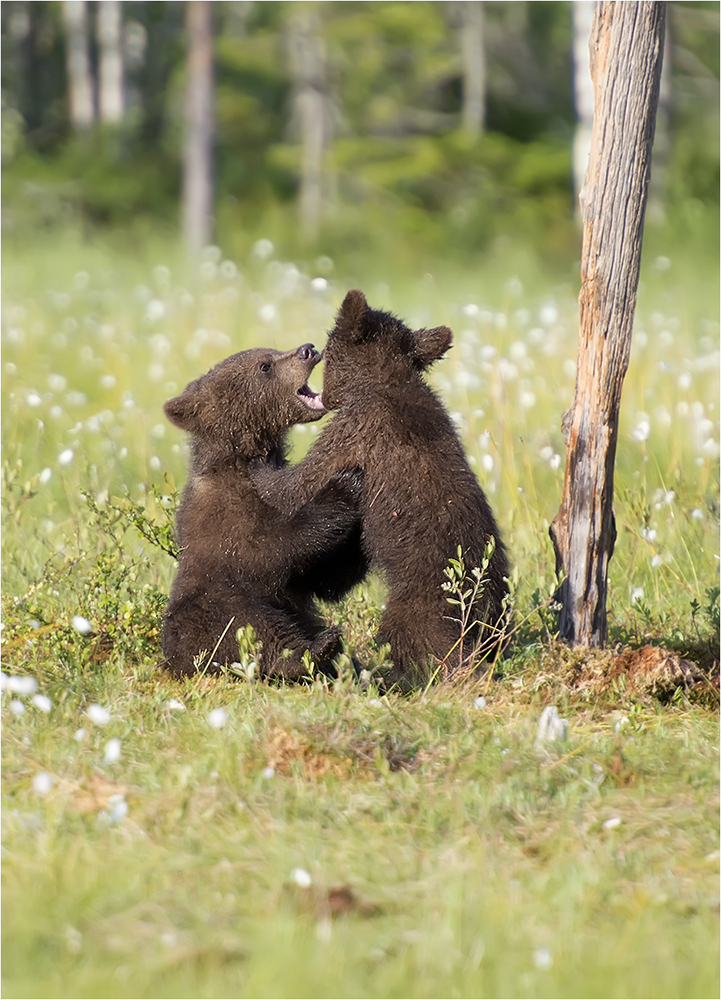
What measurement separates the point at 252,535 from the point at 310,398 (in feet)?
2.38

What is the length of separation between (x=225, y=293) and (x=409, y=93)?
1979cm

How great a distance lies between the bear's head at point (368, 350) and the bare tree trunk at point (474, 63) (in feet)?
74.8

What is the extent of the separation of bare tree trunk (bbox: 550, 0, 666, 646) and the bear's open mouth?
1053 mm

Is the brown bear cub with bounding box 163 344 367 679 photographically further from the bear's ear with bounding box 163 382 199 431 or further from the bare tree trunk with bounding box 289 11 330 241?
the bare tree trunk with bounding box 289 11 330 241

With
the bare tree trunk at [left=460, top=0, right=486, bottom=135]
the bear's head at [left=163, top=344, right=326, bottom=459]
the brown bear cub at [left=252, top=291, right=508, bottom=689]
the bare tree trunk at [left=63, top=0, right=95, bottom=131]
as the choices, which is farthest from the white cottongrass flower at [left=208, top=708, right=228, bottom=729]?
the bare tree trunk at [left=63, top=0, right=95, bottom=131]

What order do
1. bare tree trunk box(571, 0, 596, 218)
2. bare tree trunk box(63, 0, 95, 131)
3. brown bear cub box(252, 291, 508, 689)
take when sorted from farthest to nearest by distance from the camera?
bare tree trunk box(63, 0, 95, 131), bare tree trunk box(571, 0, 596, 218), brown bear cub box(252, 291, 508, 689)

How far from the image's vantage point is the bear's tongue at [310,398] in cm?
511

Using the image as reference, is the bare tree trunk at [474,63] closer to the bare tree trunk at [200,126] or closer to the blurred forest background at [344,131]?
the blurred forest background at [344,131]

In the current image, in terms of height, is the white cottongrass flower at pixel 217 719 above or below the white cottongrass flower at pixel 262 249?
below

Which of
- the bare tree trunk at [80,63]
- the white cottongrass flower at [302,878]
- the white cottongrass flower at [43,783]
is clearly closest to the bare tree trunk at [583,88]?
the white cottongrass flower at [43,783]

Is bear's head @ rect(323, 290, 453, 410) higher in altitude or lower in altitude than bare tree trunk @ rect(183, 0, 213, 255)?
lower

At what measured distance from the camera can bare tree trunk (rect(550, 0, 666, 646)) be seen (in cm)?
449

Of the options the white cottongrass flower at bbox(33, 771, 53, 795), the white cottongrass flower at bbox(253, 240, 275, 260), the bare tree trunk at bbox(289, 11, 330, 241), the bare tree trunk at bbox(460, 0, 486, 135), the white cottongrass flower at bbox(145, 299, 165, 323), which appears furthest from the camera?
the bare tree trunk at bbox(289, 11, 330, 241)

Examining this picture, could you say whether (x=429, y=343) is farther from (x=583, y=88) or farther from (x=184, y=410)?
(x=583, y=88)
